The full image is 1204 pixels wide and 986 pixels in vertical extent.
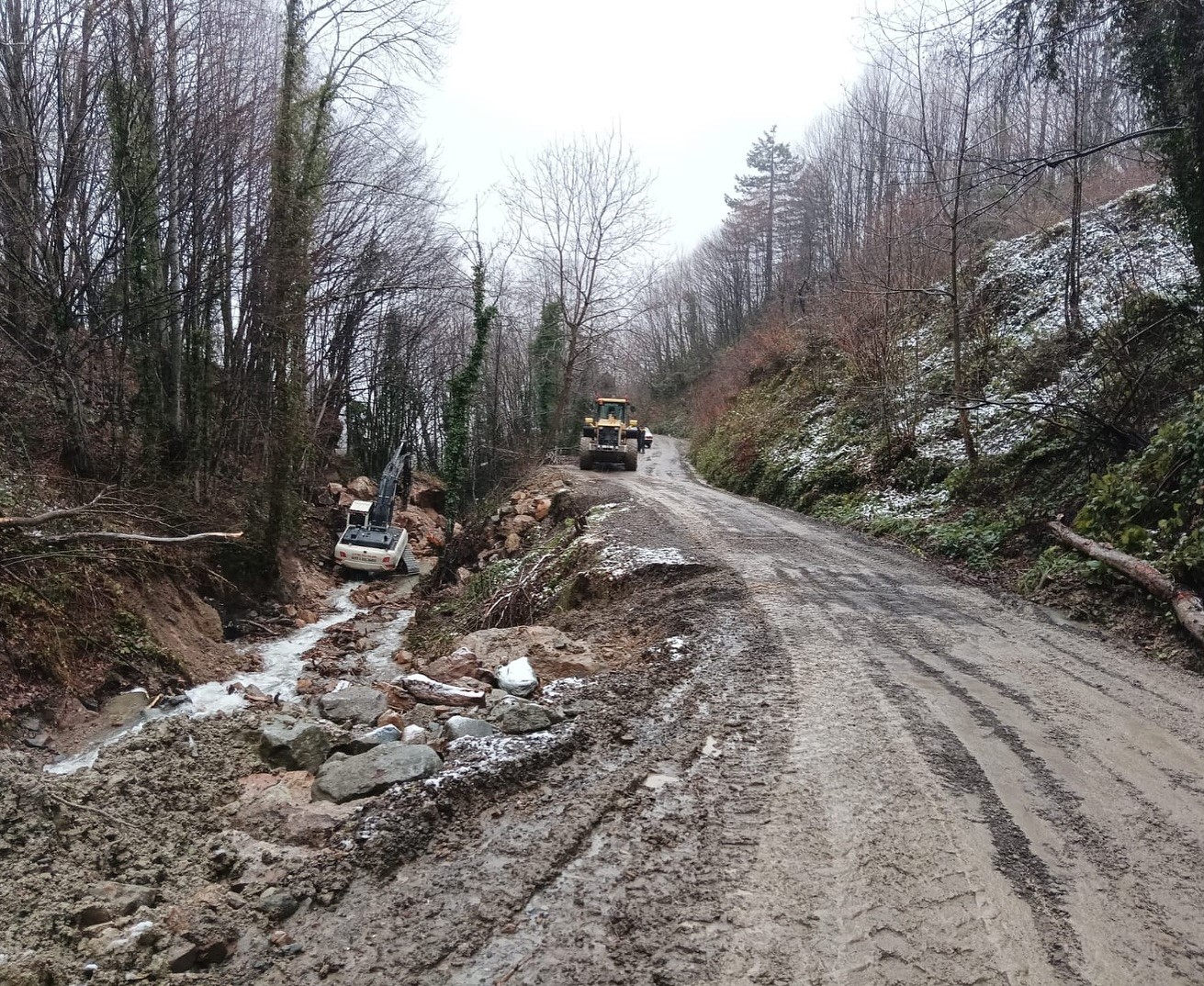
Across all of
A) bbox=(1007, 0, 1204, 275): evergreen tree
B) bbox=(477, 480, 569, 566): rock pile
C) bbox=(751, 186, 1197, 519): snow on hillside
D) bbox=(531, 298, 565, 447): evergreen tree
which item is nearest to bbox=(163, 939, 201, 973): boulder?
bbox=(1007, 0, 1204, 275): evergreen tree

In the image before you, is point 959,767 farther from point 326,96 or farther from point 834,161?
point 834,161

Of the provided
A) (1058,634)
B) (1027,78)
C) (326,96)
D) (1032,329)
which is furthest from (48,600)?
(1032,329)

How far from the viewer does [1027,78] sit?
26.9 feet

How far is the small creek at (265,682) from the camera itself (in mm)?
5832

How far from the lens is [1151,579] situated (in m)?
6.54

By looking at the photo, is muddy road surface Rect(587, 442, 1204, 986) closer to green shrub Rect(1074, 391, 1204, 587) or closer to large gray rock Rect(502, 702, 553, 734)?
large gray rock Rect(502, 702, 553, 734)

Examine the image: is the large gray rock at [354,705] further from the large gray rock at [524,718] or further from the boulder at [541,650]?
the large gray rock at [524,718]

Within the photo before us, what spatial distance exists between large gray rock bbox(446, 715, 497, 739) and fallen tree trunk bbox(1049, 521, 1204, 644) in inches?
226

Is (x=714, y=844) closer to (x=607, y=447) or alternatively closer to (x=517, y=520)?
(x=517, y=520)

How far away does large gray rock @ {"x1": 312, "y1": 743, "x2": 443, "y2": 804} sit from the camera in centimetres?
371

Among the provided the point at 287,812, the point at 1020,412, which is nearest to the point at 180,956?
the point at 287,812

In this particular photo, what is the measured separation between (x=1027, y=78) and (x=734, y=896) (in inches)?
380

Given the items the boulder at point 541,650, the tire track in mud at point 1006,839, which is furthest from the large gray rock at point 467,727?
the tire track in mud at point 1006,839

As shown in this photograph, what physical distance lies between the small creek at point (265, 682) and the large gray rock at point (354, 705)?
3.43ft
